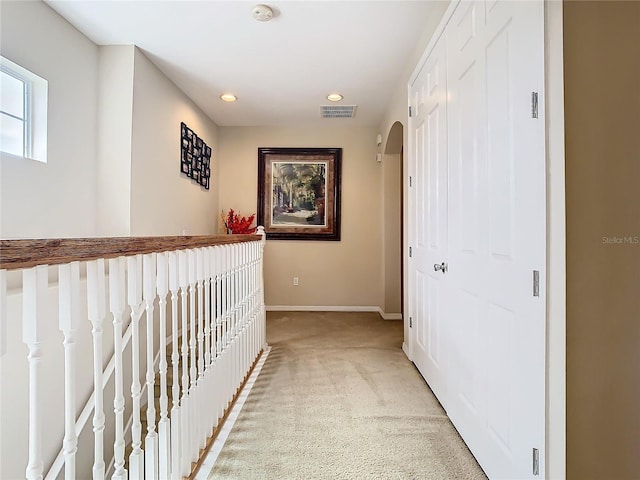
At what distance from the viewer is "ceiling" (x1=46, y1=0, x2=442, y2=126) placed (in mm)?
2258

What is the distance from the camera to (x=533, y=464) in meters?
1.14

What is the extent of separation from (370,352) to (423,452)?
55.8 inches

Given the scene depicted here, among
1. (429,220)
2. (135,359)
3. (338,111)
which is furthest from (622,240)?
(338,111)

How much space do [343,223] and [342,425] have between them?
317 centimetres

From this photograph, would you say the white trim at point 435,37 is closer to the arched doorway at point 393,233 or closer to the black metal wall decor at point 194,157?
the arched doorway at point 393,233

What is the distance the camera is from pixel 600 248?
1.02 meters

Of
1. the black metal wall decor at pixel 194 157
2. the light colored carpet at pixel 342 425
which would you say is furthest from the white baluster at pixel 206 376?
the black metal wall decor at pixel 194 157

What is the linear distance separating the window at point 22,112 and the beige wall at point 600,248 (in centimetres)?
289

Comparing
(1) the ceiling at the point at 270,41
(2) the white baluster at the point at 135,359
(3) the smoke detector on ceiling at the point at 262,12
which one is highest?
(1) the ceiling at the point at 270,41

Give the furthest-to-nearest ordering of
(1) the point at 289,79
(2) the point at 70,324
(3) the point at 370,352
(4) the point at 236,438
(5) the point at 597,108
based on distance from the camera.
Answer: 1. (1) the point at 289,79
2. (3) the point at 370,352
3. (4) the point at 236,438
4. (5) the point at 597,108
5. (2) the point at 70,324

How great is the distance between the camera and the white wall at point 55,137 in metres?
2.07

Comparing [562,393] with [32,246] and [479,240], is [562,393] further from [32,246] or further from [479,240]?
[32,246]

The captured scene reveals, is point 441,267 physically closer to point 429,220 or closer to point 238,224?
point 429,220

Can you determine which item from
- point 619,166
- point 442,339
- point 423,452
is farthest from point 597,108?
point 423,452
